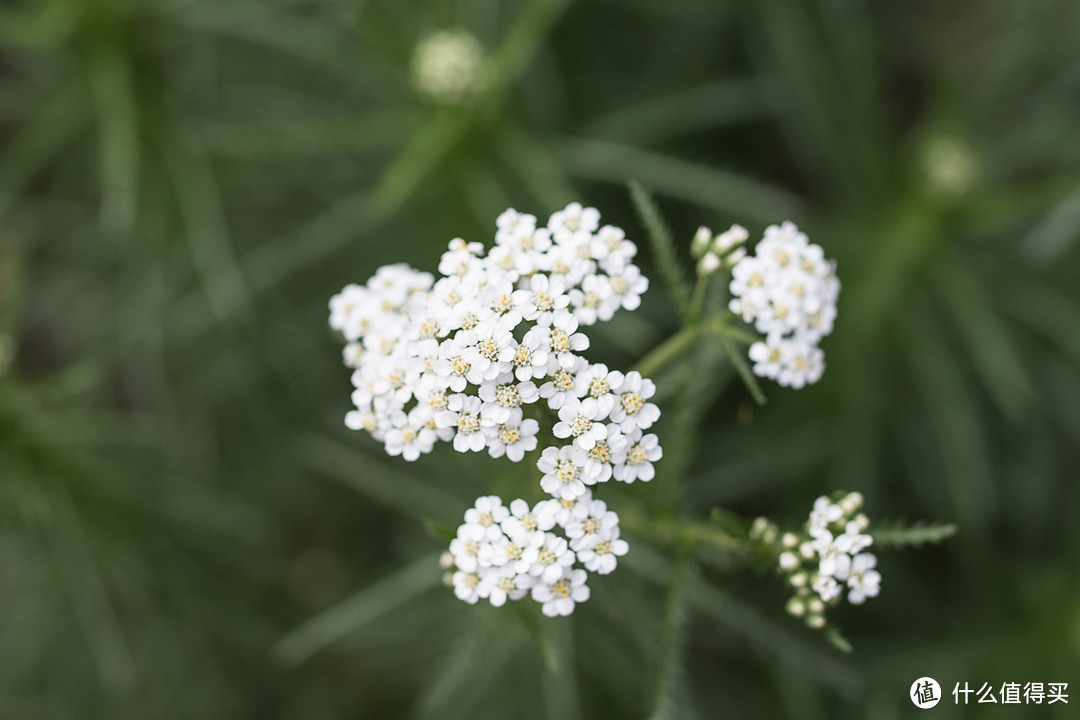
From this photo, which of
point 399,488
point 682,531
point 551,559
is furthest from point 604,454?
point 399,488

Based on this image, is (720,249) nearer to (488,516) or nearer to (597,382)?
(597,382)

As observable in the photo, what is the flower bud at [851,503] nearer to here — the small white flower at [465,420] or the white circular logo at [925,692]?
the small white flower at [465,420]

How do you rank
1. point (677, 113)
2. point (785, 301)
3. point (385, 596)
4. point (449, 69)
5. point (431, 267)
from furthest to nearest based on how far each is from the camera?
point (677, 113) < point (431, 267) < point (449, 69) < point (385, 596) < point (785, 301)

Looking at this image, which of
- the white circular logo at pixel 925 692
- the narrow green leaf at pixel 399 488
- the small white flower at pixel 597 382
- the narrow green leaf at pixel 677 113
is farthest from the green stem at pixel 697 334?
the narrow green leaf at pixel 677 113

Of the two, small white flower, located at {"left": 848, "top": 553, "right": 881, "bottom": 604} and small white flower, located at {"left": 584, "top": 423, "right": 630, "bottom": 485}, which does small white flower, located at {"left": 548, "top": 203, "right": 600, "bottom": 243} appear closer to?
small white flower, located at {"left": 584, "top": 423, "right": 630, "bottom": 485}

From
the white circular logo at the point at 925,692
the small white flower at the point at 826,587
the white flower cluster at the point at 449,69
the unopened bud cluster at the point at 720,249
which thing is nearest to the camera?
the small white flower at the point at 826,587

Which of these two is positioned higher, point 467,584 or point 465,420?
point 465,420

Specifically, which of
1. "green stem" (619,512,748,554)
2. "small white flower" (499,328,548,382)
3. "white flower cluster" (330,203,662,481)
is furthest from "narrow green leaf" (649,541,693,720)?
"small white flower" (499,328,548,382)
